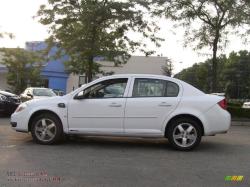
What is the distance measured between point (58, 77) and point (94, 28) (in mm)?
27423

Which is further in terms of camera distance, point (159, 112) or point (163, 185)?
point (159, 112)

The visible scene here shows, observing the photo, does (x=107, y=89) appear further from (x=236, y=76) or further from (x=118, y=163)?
(x=236, y=76)

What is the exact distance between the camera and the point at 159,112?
30.4 feet

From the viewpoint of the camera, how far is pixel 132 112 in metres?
9.30

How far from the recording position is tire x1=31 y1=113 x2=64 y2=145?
9.55m

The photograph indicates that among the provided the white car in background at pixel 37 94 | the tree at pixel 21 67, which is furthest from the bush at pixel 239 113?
the tree at pixel 21 67

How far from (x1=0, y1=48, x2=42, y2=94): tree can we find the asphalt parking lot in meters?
29.7

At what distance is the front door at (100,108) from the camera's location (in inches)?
369

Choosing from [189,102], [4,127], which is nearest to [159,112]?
[189,102]

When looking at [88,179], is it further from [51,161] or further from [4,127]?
[4,127]

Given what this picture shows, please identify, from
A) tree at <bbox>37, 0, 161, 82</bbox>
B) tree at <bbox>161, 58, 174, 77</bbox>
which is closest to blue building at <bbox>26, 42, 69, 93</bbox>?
tree at <bbox>161, 58, 174, 77</bbox>

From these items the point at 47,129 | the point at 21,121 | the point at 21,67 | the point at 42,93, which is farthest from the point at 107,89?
the point at 21,67

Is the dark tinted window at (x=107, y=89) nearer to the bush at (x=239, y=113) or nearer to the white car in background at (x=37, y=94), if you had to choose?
the white car in background at (x=37, y=94)

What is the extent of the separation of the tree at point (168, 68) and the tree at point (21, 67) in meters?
16.1
